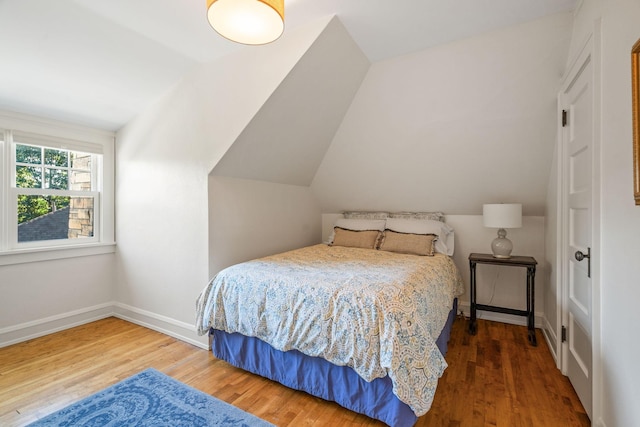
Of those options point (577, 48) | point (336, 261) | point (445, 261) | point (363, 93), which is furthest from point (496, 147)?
point (336, 261)

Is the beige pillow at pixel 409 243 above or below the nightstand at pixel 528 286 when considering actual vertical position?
above

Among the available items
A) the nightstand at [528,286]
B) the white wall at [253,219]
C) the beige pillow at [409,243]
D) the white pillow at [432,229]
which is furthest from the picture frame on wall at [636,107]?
the white wall at [253,219]

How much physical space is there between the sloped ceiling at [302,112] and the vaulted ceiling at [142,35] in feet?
0.47

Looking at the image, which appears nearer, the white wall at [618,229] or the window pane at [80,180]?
the white wall at [618,229]

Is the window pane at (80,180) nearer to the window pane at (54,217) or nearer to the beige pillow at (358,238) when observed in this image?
the window pane at (54,217)

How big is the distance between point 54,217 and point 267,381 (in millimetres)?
2770

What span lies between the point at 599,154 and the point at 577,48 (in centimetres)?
84

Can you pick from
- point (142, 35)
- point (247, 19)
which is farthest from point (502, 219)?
point (142, 35)

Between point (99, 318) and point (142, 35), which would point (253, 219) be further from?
point (99, 318)

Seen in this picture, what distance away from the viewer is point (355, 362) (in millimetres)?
1547

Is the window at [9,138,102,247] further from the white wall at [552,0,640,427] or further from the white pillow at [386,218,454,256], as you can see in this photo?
the white wall at [552,0,640,427]

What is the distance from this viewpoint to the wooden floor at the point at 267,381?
1.66m

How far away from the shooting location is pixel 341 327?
161cm

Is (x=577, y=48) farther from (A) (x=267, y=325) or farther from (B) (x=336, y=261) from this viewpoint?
(A) (x=267, y=325)
